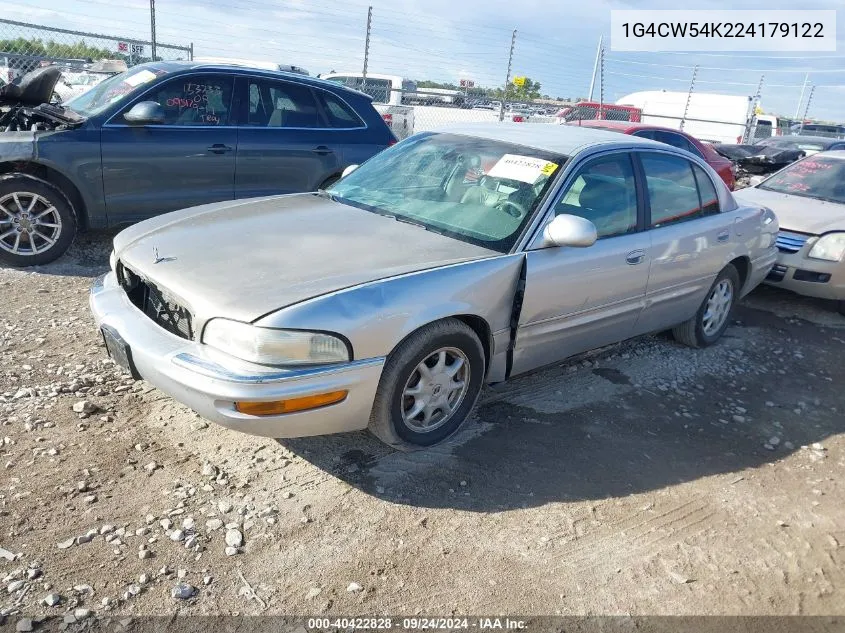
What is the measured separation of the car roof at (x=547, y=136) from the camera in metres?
4.00

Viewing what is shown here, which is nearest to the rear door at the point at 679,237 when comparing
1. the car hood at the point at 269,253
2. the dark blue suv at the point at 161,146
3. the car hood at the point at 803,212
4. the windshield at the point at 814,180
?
the car hood at the point at 269,253

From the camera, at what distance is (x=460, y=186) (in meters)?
3.94

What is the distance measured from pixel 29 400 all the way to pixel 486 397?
246cm

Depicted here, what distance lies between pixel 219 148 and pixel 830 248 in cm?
553

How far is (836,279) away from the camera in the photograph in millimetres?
6090

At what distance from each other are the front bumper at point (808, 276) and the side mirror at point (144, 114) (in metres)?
5.61

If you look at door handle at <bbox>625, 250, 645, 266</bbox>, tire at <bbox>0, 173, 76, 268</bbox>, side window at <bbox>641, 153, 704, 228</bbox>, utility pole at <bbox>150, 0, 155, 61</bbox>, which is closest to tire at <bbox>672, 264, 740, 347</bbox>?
side window at <bbox>641, 153, 704, 228</bbox>

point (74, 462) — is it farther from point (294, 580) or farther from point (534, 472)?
point (534, 472)

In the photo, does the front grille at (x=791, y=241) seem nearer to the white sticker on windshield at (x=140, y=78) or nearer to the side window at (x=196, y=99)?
the side window at (x=196, y=99)

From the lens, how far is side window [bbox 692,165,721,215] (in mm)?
4793

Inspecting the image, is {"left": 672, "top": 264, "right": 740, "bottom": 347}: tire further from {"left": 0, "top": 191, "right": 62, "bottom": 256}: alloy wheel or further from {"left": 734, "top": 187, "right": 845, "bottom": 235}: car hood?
{"left": 0, "top": 191, "right": 62, "bottom": 256}: alloy wheel

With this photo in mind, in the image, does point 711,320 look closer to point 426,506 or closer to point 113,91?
point 426,506

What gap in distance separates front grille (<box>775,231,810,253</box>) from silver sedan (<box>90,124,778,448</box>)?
182 cm

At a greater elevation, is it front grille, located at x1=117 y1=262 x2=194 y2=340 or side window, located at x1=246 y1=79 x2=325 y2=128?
side window, located at x1=246 y1=79 x2=325 y2=128
